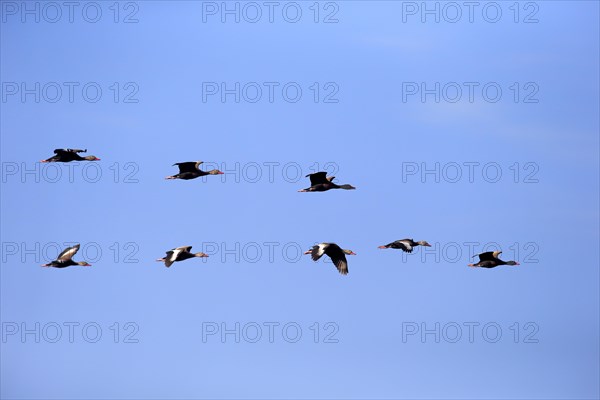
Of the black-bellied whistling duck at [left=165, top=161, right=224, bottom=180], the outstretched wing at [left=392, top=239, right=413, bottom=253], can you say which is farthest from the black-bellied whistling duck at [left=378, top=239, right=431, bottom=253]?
the black-bellied whistling duck at [left=165, top=161, right=224, bottom=180]

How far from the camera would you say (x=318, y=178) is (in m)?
79.6

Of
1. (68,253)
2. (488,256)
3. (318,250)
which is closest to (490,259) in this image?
(488,256)

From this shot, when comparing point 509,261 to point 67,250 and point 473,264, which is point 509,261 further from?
point 67,250

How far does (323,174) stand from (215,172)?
5.39m

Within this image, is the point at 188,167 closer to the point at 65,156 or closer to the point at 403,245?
the point at 65,156

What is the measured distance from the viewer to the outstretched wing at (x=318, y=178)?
260ft

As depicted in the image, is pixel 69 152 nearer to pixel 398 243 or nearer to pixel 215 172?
pixel 215 172

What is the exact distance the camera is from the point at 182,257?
7869cm

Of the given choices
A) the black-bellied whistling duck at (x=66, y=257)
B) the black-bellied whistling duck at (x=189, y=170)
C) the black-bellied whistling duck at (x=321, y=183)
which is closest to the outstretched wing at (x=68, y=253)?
the black-bellied whistling duck at (x=66, y=257)

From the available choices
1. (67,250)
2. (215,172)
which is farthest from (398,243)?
(67,250)

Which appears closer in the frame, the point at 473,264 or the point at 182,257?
the point at 182,257

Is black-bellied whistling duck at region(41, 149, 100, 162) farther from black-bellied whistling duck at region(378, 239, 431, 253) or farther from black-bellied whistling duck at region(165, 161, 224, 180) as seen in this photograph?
black-bellied whistling duck at region(378, 239, 431, 253)

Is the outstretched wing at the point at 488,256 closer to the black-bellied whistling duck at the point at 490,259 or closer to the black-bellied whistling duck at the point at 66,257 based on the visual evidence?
the black-bellied whistling duck at the point at 490,259

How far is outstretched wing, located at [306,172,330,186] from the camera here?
7912 centimetres
